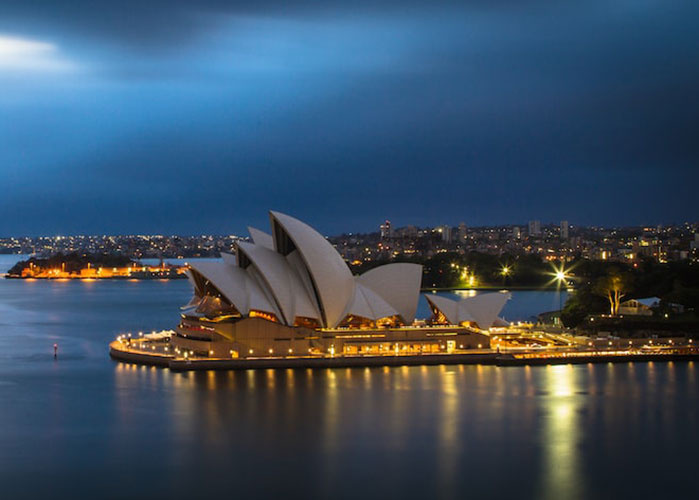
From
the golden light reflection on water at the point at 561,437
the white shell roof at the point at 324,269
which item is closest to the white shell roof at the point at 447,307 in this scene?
the white shell roof at the point at 324,269

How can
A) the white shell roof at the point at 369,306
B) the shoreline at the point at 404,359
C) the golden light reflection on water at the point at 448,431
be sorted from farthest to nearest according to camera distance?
the white shell roof at the point at 369,306 < the shoreline at the point at 404,359 < the golden light reflection on water at the point at 448,431

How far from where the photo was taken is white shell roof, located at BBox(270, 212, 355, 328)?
29.1 metres

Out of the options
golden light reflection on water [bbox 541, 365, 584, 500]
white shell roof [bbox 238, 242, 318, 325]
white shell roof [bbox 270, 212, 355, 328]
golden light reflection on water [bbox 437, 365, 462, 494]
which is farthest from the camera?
white shell roof [bbox 270, 212, 355, 328]

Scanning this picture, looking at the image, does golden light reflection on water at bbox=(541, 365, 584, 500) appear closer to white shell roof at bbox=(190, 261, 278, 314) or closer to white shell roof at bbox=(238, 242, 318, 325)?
white shell roof at bbox=(238, 242, 318, 325)

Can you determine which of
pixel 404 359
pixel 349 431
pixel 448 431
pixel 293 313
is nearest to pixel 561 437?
pixel 448 431

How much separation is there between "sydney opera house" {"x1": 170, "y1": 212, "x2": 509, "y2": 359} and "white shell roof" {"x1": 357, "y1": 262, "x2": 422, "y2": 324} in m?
Result: 0.83

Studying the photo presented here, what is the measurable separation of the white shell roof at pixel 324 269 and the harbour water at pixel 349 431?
2.47m

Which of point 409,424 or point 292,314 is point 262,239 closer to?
point 292,314

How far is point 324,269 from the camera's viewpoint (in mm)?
29297

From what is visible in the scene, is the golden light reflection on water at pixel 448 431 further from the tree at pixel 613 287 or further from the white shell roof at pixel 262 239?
the tree at pixel 613 287

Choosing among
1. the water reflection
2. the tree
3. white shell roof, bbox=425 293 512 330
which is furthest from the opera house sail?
the tree

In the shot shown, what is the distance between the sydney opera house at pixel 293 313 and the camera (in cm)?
2881

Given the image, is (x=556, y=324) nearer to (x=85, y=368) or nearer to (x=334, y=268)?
(x=334, y=268)

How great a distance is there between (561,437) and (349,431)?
469 cm
